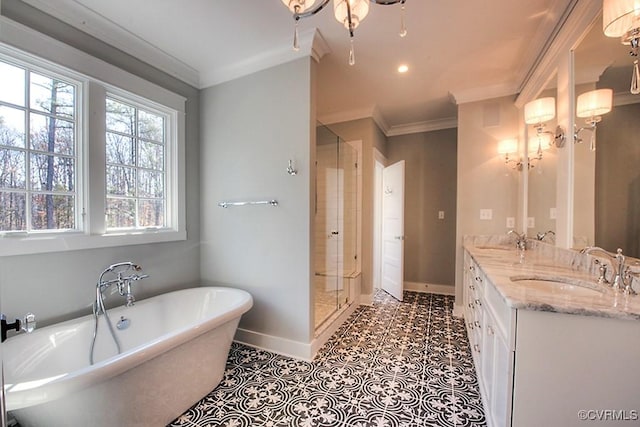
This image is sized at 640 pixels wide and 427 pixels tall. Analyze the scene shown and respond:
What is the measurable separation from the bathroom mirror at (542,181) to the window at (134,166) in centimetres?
333

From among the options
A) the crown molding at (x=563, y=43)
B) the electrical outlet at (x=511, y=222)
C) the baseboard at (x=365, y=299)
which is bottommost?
the baseboard at (x=365, y=299)

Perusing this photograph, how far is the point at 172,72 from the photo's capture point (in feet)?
7.98

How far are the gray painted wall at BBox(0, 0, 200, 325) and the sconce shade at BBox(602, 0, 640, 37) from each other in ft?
9.69

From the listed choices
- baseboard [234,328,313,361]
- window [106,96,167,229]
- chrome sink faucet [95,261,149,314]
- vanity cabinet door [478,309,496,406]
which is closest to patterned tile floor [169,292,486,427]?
baseboard [234,328,313,361]

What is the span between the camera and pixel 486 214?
296 cm

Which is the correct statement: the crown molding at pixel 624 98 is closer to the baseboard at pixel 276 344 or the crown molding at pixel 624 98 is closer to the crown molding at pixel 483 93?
the crown molding at pixel 483 93

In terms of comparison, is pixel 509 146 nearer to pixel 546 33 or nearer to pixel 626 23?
→ pixel 546 33

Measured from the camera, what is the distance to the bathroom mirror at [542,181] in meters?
2.09

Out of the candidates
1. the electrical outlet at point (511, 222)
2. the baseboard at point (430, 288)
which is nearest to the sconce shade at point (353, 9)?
the electrical outlet at point (511, 222)

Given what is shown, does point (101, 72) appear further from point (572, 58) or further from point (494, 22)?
point (572, 58)

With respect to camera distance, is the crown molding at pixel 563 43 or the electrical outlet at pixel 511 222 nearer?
the crown molding at pixel 563 43

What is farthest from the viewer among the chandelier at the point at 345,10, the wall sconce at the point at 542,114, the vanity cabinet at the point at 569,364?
the wall sconce at the point at 542,114

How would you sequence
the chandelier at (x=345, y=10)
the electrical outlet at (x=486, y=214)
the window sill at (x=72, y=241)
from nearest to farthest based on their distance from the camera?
the chandelier at (x=345, y=10) < the window sill at (x=72, y=241) < the electrical outlet at (x=486, y=214)

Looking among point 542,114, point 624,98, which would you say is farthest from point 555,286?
point 542,114
